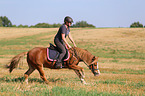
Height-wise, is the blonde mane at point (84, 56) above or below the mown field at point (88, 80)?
above

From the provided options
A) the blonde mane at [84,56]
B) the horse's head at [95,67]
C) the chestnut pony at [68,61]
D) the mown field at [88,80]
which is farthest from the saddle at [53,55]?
the horse's head at [95,67]

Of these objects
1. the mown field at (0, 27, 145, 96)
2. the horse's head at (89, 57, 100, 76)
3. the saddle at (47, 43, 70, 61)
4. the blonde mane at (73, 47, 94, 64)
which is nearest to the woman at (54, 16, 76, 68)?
the saddle at (47, 43, 70, 61)

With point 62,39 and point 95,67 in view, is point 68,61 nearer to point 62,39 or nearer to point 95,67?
point 62,39

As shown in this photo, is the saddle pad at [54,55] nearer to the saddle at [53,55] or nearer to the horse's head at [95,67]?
the saddle at [53,55]

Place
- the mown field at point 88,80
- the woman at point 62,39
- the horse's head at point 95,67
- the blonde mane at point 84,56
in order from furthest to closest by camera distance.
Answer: the blonde mane at point 84,56, the horse's head at point 95,67, the woman at point 62,39, the mown field at point 88,80

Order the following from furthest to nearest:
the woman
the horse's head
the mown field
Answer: the horse's head < the woman < the mown field

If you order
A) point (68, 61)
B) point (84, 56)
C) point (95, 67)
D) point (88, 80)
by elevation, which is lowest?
point (88, 80)

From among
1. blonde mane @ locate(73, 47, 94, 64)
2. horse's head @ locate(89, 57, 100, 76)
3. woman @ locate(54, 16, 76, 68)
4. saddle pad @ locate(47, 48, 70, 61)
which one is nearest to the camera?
woman @ locate(54, 16, 76, 68)

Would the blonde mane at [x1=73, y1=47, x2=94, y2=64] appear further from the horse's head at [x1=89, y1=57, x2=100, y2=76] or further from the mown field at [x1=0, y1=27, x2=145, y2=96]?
the mown field at [x1=0, y1=27, x2=145, y2=96]

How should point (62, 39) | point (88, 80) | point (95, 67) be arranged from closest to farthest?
point (62, 39), point (95, 67), point (88, 80)

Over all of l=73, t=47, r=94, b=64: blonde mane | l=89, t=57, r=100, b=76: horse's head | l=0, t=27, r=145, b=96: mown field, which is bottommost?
l=0, t=27, r=145, b=96: mown field

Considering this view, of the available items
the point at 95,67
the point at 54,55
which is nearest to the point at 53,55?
the point at 54,55

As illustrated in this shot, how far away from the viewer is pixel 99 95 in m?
6.41

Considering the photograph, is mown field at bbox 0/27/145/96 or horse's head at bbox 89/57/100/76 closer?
mown field at bbox 0/27/145/96
